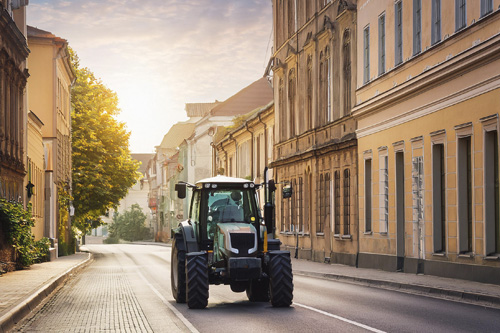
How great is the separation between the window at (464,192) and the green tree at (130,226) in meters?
103

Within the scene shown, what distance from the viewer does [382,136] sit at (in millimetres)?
31641

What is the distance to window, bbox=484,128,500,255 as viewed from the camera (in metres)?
22.3

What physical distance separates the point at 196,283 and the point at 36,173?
27.4 metres

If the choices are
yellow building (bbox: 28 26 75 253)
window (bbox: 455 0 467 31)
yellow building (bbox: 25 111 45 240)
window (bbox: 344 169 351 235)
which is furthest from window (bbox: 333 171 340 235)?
yellow building (bbox: 28 26 75 253)

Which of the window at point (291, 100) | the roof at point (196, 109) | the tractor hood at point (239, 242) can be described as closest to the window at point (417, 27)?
the tractor hood at point (239, 242)

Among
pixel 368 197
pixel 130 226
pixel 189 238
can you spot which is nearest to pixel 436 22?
pixel 368 197

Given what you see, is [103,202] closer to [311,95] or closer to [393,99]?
[311,95]

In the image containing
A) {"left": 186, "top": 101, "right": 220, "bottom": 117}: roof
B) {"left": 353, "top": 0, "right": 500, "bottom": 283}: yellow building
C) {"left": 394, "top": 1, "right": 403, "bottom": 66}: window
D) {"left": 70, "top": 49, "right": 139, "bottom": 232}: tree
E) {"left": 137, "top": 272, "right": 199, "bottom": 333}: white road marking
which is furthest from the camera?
{"left": 186, "top": 101, "right": 220, "bottom": 117}: roof

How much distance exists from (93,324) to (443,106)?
14.0 metres

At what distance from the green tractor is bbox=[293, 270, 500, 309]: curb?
369 centimetres

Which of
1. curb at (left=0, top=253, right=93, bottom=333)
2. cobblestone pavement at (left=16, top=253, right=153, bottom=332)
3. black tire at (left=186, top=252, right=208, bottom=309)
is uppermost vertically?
black tire at (left=186, top=252, right=208, bottom=309)

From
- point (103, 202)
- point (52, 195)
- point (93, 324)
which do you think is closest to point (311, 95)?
point (52, 195)

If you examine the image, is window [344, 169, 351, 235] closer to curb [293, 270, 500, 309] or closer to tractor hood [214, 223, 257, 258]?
curb [293, 270, 500, 309]

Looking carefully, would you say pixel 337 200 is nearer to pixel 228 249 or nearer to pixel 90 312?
pixel 228 249
